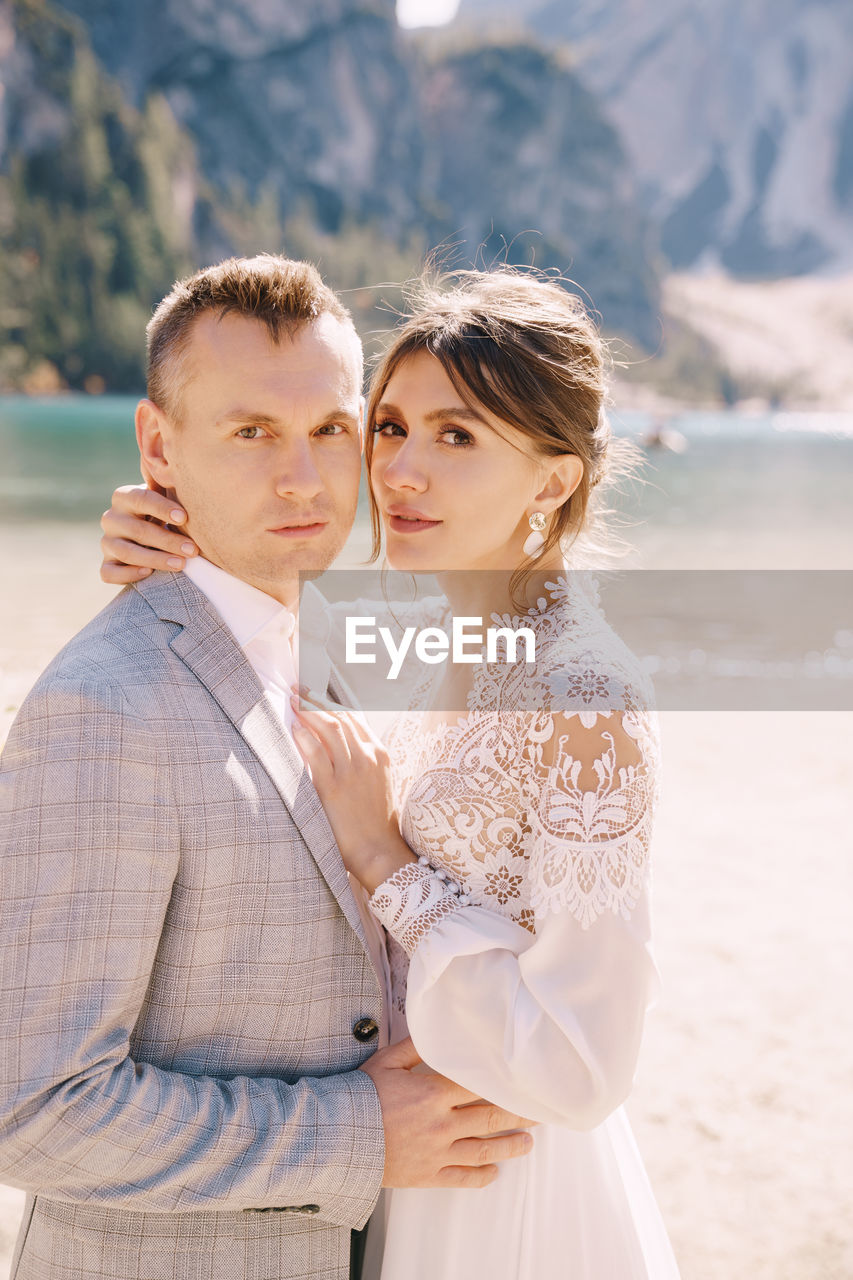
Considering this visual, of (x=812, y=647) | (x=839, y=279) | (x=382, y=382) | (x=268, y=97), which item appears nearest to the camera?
(x=382, y=382)

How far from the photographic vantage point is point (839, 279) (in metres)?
183

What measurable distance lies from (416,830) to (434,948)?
0.33 meters

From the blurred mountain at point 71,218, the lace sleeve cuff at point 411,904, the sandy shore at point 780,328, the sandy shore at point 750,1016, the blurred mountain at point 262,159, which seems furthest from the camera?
the sandy shore at point 780,328

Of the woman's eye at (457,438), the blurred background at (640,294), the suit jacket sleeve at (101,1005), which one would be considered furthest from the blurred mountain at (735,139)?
the suit jacket sleeve at (101,1005)

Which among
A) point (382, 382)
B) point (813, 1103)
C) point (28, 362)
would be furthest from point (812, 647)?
point (28, 362)

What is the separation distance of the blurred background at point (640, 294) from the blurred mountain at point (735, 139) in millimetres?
542

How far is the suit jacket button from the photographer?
2.18 m

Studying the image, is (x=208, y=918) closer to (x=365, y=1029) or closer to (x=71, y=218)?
(x=365, y=1029)

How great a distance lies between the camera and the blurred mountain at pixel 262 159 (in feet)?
278

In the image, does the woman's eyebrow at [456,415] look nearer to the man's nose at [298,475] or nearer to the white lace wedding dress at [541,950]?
the man's nose at [298,475]

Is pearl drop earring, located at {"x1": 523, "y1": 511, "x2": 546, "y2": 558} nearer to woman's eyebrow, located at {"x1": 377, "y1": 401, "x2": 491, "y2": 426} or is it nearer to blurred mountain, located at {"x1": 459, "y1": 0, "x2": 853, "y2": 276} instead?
woman's eyebrow, located at {"x1": 377, "y1": 401, "x2": 491, "y2": 426}

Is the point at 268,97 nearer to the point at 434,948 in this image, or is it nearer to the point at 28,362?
the point at 28,362

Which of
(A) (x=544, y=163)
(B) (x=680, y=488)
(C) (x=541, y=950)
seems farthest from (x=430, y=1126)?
(A) (x=544, y=163)

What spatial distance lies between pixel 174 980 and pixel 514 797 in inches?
30.3
